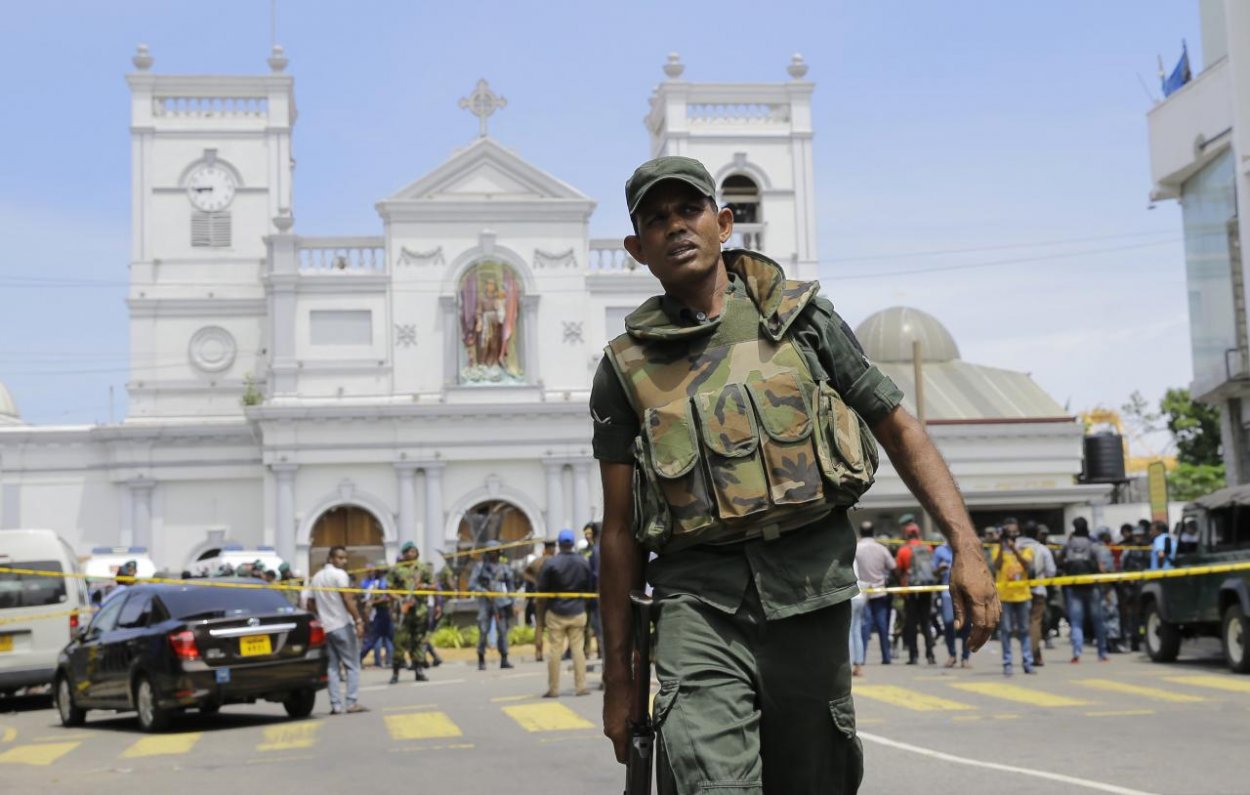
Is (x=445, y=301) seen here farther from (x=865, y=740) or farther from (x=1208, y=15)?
(x=865, y=740)

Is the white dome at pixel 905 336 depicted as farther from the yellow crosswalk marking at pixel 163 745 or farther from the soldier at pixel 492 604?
the yellow crosswalk marking at pixel 163 745

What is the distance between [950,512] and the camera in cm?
443

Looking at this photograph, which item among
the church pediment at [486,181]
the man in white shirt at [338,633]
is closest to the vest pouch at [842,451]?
the man in white shirt at [338,633]

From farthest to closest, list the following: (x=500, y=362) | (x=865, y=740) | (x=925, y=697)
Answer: (x=500, y=362) → (x=925, y=697) → (x=865, y=740)

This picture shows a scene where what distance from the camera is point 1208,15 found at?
34.7 m

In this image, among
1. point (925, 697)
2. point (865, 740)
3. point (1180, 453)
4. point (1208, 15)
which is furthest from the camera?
point (1180, 453)

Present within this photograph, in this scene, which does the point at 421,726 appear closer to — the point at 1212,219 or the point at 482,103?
the point at 1212,219

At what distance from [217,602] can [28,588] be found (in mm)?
5569

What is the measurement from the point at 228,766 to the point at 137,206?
146ft

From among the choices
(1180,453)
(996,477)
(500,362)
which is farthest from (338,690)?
(1180,453)

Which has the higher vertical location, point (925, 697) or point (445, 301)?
point (445, 301)

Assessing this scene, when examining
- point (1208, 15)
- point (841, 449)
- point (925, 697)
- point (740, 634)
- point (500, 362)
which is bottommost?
point (925, 697)

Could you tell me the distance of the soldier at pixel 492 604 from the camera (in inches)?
982

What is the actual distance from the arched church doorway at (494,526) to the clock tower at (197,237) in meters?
9.44
